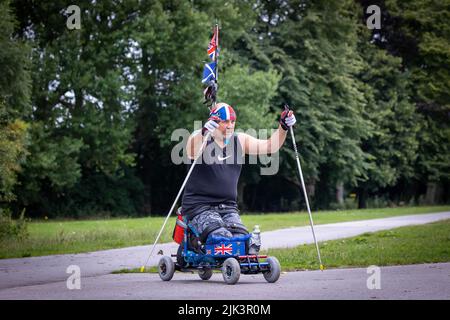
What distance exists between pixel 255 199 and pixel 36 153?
20255 millimetres

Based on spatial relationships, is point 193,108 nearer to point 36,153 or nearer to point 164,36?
point 164,36

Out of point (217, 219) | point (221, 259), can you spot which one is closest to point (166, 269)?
point (221, 259)

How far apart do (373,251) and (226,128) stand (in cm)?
471

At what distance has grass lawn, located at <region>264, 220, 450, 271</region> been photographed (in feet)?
40.5

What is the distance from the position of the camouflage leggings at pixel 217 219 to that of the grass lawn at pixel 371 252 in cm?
198

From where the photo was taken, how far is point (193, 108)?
37719 mm

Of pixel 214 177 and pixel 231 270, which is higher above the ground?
pixel 214 177

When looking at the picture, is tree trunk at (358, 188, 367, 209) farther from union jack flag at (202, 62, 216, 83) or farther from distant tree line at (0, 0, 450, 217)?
union jack flag at (202, 62, 216, 83)

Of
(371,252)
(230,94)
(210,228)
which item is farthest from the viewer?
(230,94)

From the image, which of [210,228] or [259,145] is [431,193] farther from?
[210,228]

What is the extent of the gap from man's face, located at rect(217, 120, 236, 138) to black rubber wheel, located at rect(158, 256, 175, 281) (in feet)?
5.29

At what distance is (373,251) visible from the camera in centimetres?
1391

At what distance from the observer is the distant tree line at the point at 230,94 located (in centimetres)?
3481

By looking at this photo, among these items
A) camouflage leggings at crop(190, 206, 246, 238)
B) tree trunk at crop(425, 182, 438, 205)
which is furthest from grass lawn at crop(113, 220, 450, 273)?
tree trunk at crop(425, 182, 438, 205)
